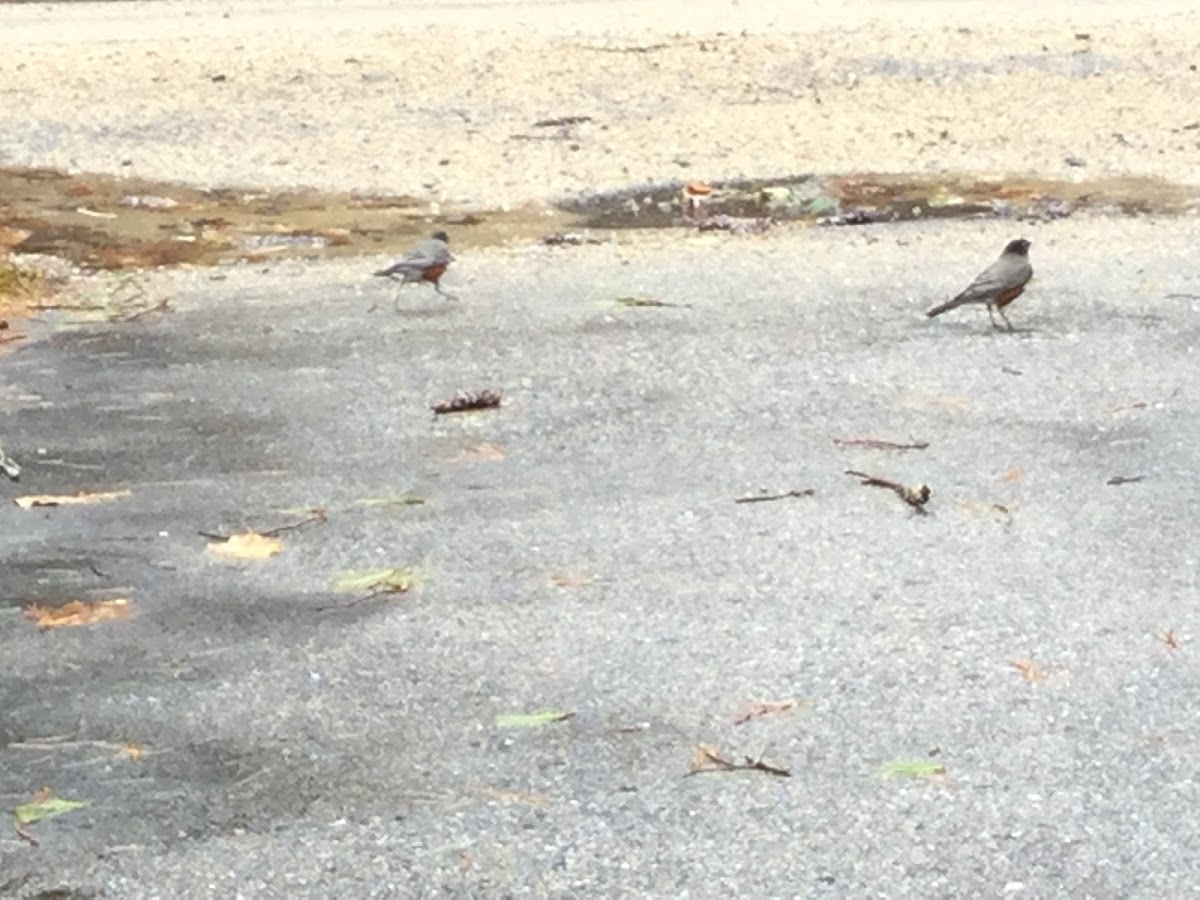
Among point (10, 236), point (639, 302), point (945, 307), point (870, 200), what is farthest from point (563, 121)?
point (945, 307)

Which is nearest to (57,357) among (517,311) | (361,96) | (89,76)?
(517,311)

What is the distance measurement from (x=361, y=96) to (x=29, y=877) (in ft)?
29.4

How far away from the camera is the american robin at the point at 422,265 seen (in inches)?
311

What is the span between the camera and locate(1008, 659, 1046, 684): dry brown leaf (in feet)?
15.3

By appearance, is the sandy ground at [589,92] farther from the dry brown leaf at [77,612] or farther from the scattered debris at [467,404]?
the dry brown leaf at [77,612]

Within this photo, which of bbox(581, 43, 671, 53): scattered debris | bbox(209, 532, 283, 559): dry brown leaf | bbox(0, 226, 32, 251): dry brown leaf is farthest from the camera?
bbox(581, 43, 671, 53): scattered debris

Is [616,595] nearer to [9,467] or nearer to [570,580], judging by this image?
[570,580]

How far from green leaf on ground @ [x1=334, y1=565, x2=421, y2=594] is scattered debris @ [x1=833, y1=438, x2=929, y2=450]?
164 cm

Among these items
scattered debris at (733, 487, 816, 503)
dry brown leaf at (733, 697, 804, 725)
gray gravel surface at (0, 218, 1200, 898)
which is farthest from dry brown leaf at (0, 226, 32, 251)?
dry brown leaf at (733, 697, 804, 725)

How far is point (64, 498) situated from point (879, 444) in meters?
2.46

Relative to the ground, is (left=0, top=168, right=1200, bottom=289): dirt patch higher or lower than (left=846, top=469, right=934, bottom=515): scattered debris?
higher

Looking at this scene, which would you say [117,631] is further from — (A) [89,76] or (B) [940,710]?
(A) [89,76]

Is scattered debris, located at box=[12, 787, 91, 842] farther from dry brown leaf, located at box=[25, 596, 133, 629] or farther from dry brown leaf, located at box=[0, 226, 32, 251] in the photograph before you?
dry brown leaf, located at box=[0, 226, 32, 251]

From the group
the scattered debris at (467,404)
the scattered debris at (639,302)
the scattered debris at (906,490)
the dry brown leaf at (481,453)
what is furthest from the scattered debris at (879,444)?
the scattered debris at (639,302)
